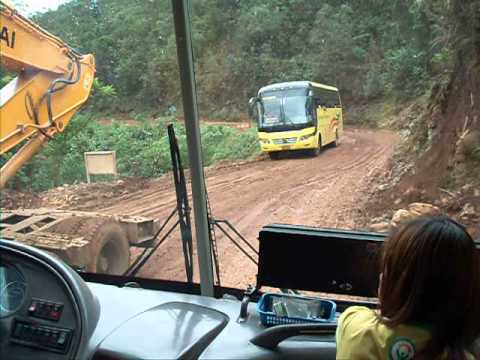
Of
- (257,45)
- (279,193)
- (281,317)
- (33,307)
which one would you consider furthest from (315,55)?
(33,307)

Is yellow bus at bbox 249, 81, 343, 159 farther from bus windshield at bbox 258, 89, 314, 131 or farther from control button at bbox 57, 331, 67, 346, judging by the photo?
control button at bbox 57, 331, 67, 346

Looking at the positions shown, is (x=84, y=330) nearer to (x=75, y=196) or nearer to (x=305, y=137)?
(x=75, y=196)

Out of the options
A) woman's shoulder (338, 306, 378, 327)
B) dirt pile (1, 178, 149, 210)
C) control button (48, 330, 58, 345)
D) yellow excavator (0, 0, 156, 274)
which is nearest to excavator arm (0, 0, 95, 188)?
yellow excavator (0, 0, 156, 274)

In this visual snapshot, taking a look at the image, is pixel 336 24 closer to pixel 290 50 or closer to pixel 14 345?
pixel 290 50

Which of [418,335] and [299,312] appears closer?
[418,335]

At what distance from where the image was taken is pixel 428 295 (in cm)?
113

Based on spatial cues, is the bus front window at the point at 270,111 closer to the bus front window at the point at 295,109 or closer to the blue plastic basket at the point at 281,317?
the bus front window at the point at 295,109

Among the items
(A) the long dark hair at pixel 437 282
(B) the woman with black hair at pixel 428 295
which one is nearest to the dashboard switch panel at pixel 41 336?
(B) the woman with black hair at pixel 428 295

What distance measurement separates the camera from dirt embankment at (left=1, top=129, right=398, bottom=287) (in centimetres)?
218

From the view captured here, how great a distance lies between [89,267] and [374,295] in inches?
52.3

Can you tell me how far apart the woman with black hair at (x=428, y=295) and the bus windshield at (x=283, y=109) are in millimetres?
1147

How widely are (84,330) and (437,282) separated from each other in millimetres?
1013

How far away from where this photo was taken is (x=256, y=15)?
7.17ft

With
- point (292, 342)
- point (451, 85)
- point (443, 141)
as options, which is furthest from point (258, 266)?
point (451, 85)
